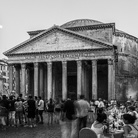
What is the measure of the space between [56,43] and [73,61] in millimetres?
4258

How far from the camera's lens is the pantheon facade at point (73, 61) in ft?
95.0

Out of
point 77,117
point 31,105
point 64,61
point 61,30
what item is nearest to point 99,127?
point 77,117

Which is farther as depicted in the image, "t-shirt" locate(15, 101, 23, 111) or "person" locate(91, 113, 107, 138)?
"t-shirt" locate(15, 101, 23, 111)

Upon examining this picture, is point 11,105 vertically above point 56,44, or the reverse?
point 56,44

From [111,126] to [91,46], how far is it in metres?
20.8

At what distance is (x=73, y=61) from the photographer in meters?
33.8

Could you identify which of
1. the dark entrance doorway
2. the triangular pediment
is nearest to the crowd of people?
the triangular pediment

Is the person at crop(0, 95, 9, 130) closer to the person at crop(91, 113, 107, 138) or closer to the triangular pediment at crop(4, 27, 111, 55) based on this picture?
the person at crop(91, 113, 107, 138)

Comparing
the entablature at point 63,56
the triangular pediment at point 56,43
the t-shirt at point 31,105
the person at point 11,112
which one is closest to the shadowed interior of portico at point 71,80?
the entablature at point 63,56

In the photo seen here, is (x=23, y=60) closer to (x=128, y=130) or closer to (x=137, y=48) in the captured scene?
(x=137, y=48)

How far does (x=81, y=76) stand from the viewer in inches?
1172

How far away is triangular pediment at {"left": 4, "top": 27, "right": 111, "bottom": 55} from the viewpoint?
96.0ft

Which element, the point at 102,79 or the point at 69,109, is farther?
the point at 102,79

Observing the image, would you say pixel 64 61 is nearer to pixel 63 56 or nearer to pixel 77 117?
pixel 63 56
